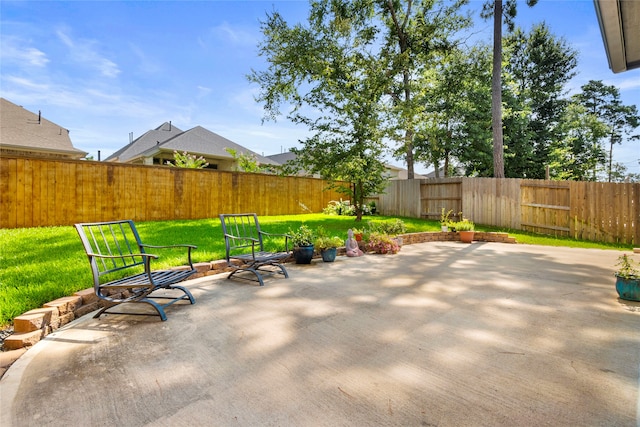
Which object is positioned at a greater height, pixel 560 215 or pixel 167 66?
pixel 167 66

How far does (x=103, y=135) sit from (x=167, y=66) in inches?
479

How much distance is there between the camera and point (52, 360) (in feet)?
7.00

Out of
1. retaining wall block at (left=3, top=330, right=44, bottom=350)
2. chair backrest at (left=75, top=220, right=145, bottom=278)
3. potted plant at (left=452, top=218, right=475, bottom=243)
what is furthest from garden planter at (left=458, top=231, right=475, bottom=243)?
retaining wall block at (left=3, top=330, right=44, bottom=350)

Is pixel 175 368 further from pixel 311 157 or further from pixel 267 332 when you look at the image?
pixel 311 157

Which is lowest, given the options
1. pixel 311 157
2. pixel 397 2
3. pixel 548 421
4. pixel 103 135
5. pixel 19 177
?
pixel 548 421

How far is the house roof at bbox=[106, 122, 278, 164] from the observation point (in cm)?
1488

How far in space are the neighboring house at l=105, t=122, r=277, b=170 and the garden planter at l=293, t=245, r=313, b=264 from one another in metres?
11.7

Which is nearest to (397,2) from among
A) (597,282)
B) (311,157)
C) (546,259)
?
(311,157)

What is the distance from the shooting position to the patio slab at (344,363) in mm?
1597

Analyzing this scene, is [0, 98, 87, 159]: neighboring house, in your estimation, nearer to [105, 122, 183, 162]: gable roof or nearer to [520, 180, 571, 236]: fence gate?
[105, 122, 183, 162]: gable roof

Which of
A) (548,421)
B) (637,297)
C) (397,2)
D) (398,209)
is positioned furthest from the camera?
(398,209)

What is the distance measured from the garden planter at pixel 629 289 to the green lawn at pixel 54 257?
4.83 m

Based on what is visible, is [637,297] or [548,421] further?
[637,297]

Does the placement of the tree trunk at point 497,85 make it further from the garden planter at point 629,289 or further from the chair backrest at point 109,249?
the chair backrest at point 109,249
